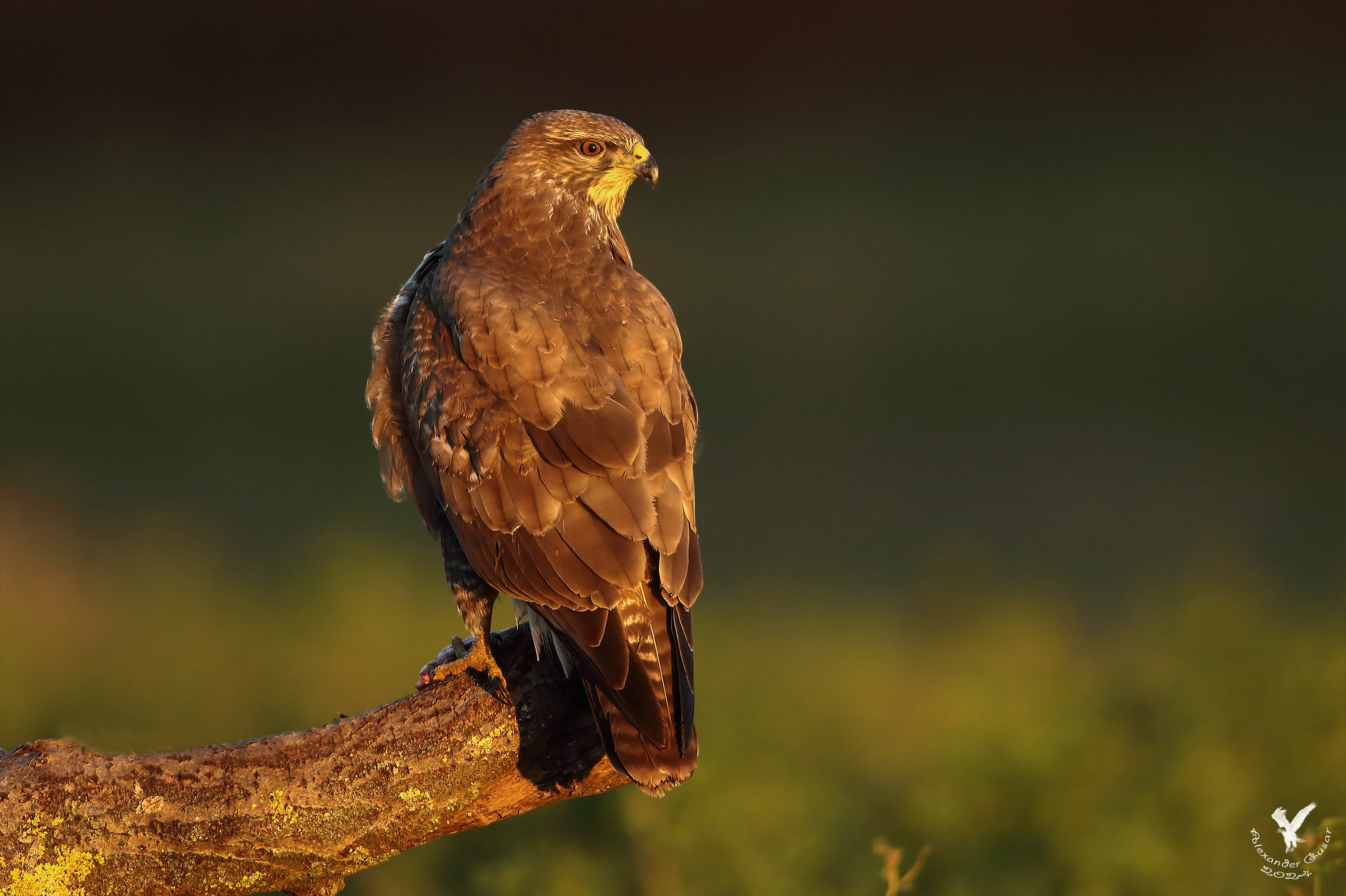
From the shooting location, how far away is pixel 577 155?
2955 mm

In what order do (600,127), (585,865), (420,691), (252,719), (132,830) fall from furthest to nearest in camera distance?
(252,719) → (600,127) → (585,865) → (420,691) → (132,830)

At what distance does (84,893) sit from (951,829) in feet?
5.40

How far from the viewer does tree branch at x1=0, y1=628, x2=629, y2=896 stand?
6.75ft

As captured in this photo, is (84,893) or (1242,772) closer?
(84,893)

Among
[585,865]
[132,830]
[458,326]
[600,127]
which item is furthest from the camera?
[600,127]

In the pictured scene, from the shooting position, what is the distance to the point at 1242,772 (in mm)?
2846

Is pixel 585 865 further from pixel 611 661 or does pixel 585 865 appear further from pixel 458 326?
pixel 458 326


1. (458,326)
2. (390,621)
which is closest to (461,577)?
(458,326)
